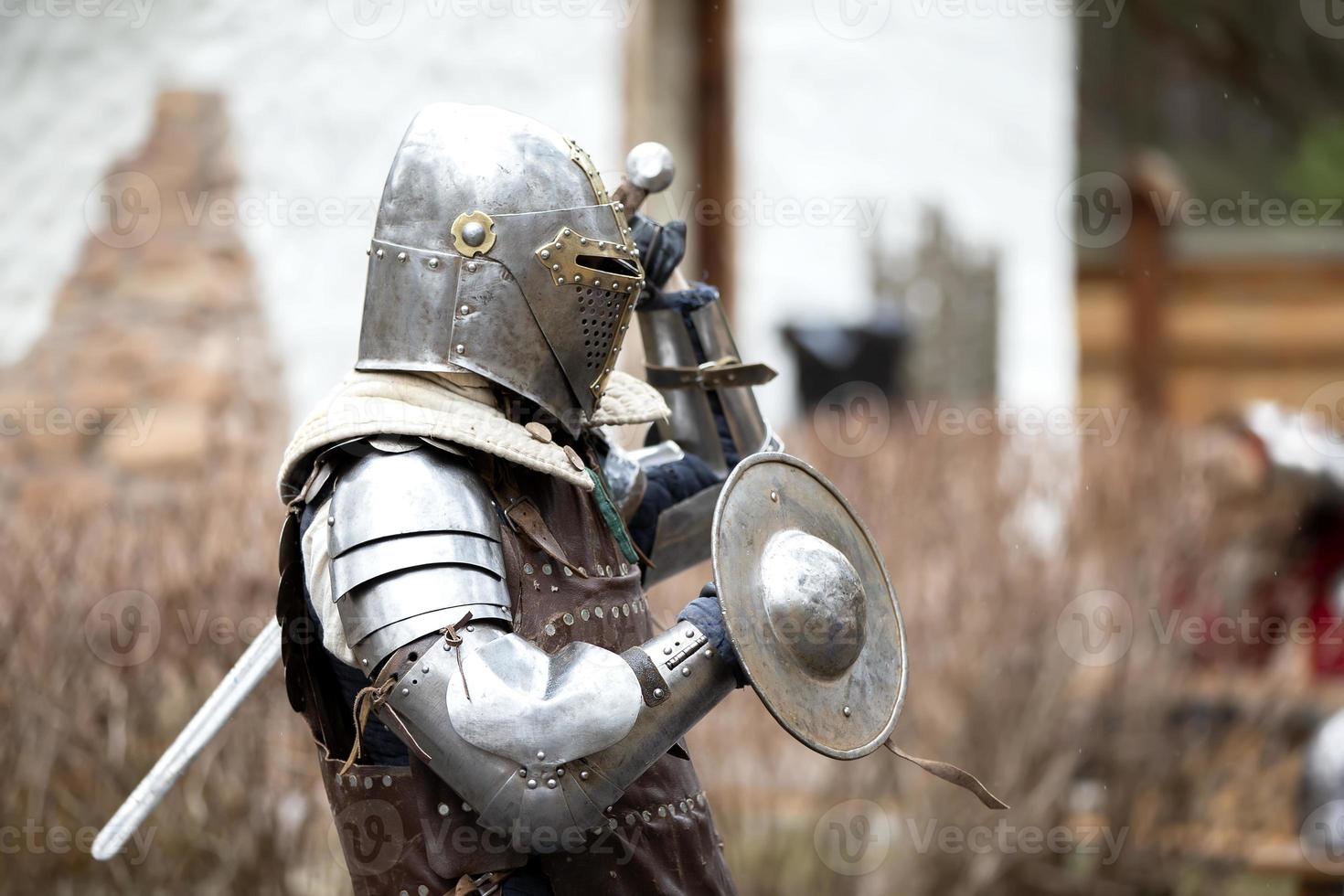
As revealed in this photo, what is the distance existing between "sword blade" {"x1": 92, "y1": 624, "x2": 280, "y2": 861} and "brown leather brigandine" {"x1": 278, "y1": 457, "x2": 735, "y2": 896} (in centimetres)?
20

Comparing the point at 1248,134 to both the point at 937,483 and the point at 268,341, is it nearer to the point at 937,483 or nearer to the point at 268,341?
the point at 937,483

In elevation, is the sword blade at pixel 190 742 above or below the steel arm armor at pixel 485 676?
below

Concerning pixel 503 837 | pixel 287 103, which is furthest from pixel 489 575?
pixel 287 103

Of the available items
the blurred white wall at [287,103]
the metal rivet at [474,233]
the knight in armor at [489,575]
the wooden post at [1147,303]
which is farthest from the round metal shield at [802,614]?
the wooden post at [1147,303]

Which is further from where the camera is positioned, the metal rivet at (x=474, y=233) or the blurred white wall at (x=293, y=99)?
the blurred white wall at (x=293, y=99)

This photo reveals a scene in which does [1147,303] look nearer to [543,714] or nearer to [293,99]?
[293,99]

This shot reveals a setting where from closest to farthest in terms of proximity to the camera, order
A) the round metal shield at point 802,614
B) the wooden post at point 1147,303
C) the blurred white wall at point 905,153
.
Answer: the round metal shield at point 802,614
the blurred white wall at point 905,153
the wooden post at point 1147,303

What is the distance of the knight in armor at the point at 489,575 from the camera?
6.72ft

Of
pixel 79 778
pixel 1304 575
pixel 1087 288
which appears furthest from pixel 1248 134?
pixel 79 778

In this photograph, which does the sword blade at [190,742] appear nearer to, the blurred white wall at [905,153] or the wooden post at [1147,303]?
the blurred white wall at [905,153]

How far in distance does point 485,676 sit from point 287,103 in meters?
4.14

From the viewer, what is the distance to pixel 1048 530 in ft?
19.7

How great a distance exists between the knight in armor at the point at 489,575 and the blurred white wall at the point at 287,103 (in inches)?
138

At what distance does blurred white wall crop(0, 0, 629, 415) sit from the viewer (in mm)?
5500
